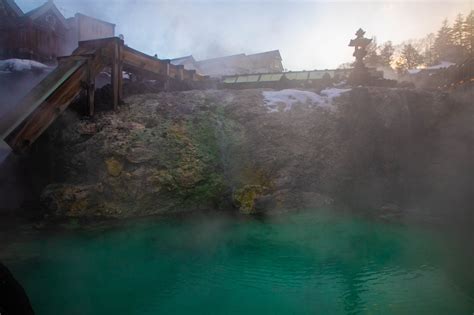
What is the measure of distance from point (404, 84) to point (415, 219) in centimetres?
815

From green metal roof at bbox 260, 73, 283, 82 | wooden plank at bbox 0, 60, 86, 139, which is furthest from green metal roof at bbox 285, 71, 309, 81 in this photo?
wooden plank at bbox 0, 60, 86, 139

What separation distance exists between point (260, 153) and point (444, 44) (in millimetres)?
49483

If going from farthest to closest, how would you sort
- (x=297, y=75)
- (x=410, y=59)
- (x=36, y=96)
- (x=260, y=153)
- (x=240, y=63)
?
(x=410, y=59) < (x=240, y=63) < (x=297, y=75) < (x=260, y=153) < (x=36, y=96)

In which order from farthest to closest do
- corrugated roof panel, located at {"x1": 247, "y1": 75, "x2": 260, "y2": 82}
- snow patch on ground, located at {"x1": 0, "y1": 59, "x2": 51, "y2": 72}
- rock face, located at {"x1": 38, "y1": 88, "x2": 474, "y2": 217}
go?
corrugated roof panel, located at {"x1": 247, "y1": 75, "x2": 260, "y2": 82}, snow patch on ground, located at {"x1": 0, "y1": 59, "x2": 51, "y2": 72}, rock face, located at {"x1": 38, "y1": 88, "x2": 474, "y2": 217}

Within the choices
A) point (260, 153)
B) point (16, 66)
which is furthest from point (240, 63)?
point (260, 153)

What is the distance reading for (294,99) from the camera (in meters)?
10.8

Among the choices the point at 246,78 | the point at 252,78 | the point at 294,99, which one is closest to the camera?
the point at 294,99

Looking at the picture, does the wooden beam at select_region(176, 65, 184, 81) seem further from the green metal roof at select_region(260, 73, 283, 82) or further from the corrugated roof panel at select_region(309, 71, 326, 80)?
the corrugated roof panel at select_region(309, 71, 326, 80)

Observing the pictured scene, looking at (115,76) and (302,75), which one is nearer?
(115,76)

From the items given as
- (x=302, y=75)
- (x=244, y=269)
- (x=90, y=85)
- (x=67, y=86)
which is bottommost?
(x=244, y=269)

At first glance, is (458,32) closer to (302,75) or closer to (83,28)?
(302,75)

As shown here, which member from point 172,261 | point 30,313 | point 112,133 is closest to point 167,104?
point 112,133

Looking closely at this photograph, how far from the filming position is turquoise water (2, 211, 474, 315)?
12.9 ft

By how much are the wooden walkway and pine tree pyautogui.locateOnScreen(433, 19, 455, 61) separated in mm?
46476
